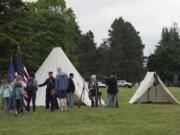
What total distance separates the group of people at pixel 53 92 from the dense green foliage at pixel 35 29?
40.4 ft

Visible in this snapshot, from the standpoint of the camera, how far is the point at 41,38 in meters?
68.8

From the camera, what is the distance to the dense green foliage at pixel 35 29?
3881 centimetres

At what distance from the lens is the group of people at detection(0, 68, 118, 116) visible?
23.5 m

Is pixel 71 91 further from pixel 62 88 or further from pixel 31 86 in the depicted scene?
pixel 31 86

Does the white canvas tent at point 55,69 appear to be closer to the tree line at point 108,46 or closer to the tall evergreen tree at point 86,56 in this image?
the tree line at point 108,46

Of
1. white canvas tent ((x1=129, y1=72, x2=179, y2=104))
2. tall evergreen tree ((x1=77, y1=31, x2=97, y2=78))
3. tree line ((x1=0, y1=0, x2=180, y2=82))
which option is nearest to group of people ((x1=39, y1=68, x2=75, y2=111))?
white canvas tent ((x1=129, y1=72, x2=179, y2=104))

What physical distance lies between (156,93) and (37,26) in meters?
42.9

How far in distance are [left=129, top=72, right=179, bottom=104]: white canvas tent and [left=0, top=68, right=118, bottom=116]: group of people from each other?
426 centimetres

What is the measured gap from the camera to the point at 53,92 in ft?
83.4

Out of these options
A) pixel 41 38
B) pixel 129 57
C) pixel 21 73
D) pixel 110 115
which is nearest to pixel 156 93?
pixel 21 73

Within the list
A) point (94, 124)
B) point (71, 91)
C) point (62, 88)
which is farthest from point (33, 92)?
point (94, 124)

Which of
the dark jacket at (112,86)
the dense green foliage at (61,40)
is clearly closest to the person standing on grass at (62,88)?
the dark jacket at (112,86)

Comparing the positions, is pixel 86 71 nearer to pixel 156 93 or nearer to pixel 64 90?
pixel 156 93

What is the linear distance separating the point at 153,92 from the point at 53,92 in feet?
29.4
